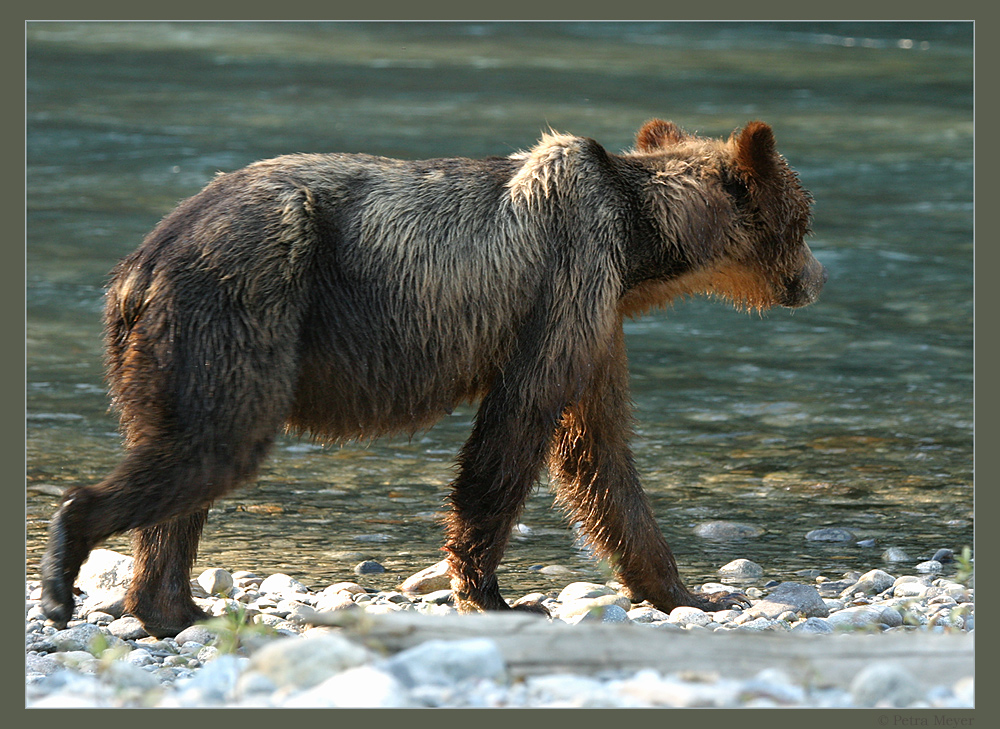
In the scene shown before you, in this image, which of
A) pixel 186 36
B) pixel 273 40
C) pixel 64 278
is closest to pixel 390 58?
pixel 273 40

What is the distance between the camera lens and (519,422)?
556 centimetres

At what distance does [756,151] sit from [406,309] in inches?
66.9

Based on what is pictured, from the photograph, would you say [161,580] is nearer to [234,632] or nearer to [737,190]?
[234,632]

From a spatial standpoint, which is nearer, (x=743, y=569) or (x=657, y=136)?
(x=657, y=136)

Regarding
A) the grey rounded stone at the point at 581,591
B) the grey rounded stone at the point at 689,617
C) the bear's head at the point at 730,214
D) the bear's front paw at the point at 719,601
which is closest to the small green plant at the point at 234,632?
the grey rounded stone at the point at 581,591

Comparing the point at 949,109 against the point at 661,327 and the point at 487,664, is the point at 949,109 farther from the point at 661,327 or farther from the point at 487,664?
the point at 487,664

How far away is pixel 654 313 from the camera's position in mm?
11820

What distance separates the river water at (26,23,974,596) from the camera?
25.2ft

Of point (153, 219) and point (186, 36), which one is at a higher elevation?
point (186, 36)

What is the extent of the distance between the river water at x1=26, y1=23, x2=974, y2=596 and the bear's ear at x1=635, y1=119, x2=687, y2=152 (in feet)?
6.95

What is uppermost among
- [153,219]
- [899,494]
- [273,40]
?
[273,40]

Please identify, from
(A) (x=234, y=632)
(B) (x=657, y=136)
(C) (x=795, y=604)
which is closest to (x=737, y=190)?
(B) (x=657, y=136)

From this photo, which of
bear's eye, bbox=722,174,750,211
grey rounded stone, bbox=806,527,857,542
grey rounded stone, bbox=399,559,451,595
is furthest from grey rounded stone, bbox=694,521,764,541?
bear's eye, bbox=722,174,750,211

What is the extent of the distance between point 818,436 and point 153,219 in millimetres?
7874
